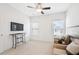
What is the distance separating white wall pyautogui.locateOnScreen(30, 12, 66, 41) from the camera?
1.77 meters

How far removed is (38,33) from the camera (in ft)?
6.07

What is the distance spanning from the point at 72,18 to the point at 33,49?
0.93 metres

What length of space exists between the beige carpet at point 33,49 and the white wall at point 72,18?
1.53 ft

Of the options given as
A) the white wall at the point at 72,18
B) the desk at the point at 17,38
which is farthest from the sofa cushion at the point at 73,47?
the desk at the point at 17,38

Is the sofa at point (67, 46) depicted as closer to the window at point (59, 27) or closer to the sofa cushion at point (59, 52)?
the sofa cushion at point (59, 52)

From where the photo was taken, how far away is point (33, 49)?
168 cm

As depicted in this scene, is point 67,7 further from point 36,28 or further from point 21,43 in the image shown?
point 21,43

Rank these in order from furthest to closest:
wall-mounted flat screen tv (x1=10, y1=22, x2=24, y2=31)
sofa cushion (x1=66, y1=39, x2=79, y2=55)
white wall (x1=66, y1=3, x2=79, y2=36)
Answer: wall-mounted flat screen tv (x1=10, y1=22, x2=24, y2=31), white wall (x1=66, y1=3, x2=79, y2=36), sofa cushion (x1=66, y1=39, x2=79, y2=55)

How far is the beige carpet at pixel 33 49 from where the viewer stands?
63.6 inches

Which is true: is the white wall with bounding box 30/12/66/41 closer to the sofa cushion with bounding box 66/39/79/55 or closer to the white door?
the white door

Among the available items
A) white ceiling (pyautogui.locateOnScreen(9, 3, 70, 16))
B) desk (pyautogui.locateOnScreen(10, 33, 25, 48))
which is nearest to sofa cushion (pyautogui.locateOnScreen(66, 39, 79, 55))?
white ceiling (pyautogui.locateOnScreen(9, 3, 70, 16))

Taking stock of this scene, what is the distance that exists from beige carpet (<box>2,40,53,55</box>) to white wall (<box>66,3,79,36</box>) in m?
0.47
